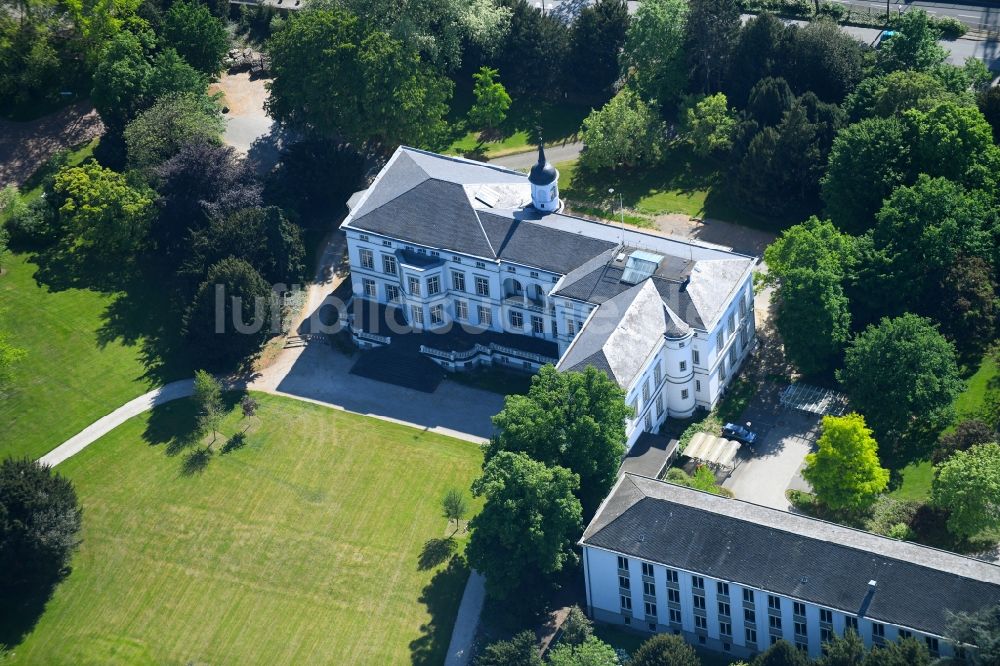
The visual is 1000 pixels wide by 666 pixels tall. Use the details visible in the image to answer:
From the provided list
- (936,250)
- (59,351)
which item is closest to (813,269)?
(936,250)

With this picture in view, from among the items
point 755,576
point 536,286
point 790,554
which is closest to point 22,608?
point 536,286

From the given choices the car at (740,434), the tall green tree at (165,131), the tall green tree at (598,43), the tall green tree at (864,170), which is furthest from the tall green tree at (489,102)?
the car at (740,434)

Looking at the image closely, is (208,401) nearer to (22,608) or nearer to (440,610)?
(22,608)

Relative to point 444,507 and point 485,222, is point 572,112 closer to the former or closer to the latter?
point 485,222

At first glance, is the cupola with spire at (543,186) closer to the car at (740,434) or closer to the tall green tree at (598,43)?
the car at (740,434)

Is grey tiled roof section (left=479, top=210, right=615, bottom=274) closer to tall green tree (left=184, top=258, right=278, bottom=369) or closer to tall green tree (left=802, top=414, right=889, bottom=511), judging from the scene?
tall green tree (left=184, top=258, right=278, bottom=369)
